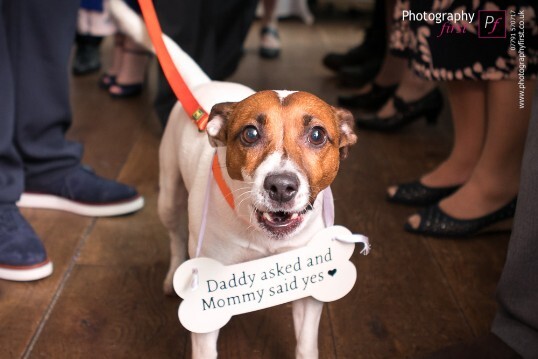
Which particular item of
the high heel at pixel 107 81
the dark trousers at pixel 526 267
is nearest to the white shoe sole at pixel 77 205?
the dark trousers at pixel 526 267

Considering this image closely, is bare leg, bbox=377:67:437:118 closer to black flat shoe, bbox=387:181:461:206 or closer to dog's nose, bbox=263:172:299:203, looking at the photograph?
black flat shoe, bbox=387:181:461:206

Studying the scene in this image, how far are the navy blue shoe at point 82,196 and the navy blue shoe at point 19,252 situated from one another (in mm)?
300

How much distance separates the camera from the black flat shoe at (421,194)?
7.09 ft

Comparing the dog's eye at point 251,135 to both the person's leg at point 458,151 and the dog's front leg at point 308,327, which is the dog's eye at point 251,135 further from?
the person's leg at point 458,151

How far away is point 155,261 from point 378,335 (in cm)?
64

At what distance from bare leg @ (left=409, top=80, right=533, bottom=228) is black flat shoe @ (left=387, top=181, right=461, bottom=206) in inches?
5.6

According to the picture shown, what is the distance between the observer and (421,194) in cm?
216

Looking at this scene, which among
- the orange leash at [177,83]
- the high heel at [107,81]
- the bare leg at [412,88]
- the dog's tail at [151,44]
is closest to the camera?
the orange leash at [177,83]

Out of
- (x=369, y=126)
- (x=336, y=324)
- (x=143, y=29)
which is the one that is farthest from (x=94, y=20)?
(x=336, y=324)

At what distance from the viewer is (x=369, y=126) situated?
283 cm

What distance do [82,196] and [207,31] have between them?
939 mm

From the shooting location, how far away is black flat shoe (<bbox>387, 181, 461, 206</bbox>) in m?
2.16

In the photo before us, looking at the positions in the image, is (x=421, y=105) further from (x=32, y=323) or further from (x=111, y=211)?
(x=32, y=323)

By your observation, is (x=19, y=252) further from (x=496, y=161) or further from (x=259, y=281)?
(x=496, y=161)
